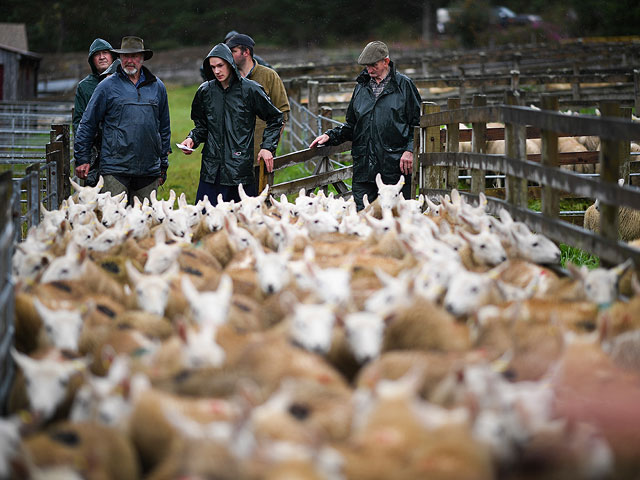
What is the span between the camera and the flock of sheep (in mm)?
3240

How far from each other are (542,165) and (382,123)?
3065 millimetres

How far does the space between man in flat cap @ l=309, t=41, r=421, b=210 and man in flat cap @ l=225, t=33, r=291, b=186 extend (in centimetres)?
137

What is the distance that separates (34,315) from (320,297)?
152 cm

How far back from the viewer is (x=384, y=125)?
9.28 m

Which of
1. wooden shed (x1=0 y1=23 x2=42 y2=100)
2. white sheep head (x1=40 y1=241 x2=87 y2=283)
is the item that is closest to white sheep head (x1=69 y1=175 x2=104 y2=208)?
white sheep head (x1=40 y1=241 x2=87 y2=283)

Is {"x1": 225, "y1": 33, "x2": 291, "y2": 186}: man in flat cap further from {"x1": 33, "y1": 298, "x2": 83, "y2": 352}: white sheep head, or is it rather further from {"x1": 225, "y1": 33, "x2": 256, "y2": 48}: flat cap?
{"x1": 33, "y1": 298, "x2": 83, "y2": 352}: white sheep head

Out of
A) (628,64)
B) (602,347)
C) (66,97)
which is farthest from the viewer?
(66,97)

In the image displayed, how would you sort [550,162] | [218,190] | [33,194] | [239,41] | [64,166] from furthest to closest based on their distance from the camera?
1. [64,166]
2. [239,41]
3. [218,190]
4. [33,194]
5. [550,162]

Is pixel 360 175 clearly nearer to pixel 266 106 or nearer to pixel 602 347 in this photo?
pixel 266 106

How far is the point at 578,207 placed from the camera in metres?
11.8

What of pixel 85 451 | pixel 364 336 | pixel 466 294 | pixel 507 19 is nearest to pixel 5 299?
pixel 85 451

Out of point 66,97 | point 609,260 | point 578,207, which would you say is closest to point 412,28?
point 66,97

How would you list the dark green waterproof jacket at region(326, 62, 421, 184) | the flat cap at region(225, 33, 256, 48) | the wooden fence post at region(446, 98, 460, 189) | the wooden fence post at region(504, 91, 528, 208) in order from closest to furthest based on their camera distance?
the wooden fence post at region(504, 91, 528, 208)
the wooden fence post at region(446, 98, 460, 189)
the dark green waterproof jacket at region(326, 62, 421, 184)
the flat cap at region(225, 33, 256, 48)

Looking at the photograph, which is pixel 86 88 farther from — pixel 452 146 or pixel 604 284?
pixel 604 284
